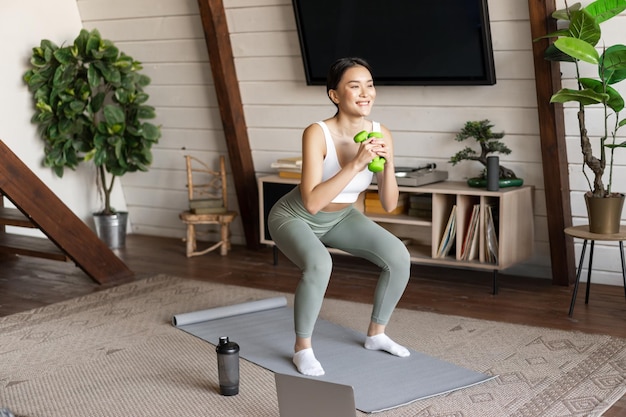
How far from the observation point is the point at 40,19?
5594 mm

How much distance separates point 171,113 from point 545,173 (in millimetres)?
2597

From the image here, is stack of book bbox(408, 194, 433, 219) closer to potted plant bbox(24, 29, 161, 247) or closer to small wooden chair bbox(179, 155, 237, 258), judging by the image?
small wooden chair bbox(179, 155, 237, 258)

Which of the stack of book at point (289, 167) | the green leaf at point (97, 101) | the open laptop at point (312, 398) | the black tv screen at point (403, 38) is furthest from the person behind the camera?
the green leaf at point (97, 101)

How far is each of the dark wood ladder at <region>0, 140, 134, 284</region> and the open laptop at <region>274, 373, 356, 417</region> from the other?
232 cm

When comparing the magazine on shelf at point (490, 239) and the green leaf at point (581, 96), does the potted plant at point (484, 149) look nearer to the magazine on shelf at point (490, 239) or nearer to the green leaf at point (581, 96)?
the magazine on shelf at point (490, 239)

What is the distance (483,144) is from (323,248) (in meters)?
1.61

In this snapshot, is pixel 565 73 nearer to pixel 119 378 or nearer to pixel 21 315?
pixel 119 378

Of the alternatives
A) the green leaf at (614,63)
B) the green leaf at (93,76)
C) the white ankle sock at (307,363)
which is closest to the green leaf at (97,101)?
the green leaf at (93,76)

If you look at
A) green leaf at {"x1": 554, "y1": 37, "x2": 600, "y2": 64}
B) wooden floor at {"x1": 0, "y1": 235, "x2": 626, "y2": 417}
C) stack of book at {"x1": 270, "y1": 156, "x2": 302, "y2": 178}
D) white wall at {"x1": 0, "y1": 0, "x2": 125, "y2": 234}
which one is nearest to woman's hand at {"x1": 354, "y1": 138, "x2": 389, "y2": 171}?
green leaf at {"x1": 554, "y1": 37, "x2": 600, "y2": 64}

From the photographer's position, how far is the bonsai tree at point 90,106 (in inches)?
213

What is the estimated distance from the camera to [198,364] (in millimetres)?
3318

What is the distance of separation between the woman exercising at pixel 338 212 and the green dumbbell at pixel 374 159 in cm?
1

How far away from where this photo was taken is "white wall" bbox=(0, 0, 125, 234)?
17.7 feet

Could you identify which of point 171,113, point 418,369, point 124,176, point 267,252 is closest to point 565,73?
point 418,369
